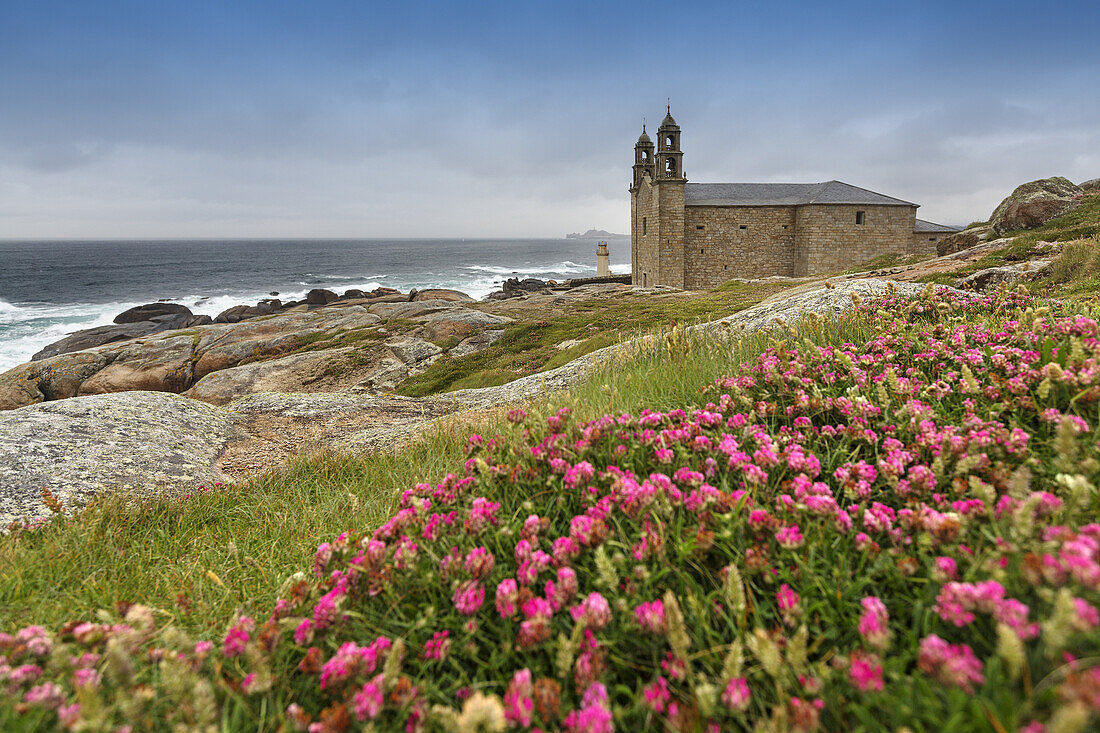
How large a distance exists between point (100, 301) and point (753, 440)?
9111 cm

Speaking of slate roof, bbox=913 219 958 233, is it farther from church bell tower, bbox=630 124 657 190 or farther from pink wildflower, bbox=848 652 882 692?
pink wildflower, bbox=848 652 882 692

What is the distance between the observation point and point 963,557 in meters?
A: 1.64

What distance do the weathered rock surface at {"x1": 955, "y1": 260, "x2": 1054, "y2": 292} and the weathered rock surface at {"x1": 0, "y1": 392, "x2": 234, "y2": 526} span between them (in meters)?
13.4

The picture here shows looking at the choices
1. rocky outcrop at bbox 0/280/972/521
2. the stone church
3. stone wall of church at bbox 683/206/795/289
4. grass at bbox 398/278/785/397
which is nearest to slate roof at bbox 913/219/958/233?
the stone church

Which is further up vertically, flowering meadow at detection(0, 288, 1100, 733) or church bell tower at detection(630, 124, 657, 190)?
church bell tower at detection(630, 124, 657, 190)

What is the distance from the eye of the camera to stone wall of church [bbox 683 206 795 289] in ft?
146

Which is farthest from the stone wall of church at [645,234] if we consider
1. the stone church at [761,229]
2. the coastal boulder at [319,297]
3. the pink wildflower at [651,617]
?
the pink wildflower at [651,617]

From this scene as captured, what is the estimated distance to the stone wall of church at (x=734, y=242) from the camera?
44562 mm

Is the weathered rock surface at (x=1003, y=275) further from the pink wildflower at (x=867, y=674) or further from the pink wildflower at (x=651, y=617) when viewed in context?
the pink wildflower at (x=651, y=617)

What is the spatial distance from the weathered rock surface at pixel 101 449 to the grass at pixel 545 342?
309 inches

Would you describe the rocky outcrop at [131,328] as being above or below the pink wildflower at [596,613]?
below

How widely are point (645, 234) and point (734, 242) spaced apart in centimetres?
802

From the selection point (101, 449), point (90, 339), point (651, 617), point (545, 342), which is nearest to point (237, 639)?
point (651, 617)

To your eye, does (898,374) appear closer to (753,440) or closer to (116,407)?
(753,440)
